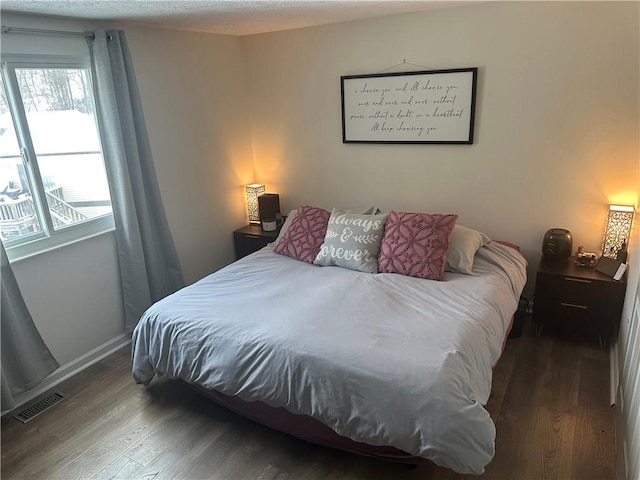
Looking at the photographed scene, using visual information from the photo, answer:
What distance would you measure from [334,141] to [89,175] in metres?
1.84

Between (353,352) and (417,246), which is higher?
(417,246)

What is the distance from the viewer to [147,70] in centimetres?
309

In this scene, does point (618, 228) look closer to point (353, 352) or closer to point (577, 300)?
point (577, 300)

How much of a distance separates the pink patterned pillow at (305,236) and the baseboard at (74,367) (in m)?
1.30

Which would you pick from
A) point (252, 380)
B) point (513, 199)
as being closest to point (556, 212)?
point (513, 199)

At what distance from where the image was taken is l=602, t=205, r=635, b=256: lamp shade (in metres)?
2.73

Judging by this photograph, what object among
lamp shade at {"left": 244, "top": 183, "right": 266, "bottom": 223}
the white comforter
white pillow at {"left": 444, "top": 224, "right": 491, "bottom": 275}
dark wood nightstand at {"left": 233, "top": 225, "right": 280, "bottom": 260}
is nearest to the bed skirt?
the white comforter

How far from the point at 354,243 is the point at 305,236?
1.43 feet

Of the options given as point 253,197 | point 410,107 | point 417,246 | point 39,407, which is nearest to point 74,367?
point 39,407

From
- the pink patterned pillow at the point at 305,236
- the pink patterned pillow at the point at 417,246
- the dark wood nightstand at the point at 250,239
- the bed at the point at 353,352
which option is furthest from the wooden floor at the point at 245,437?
the dark wood nightstand at the point at 250,239

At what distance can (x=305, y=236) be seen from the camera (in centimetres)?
318

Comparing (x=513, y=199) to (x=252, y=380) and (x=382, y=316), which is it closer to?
(x=382, y=316)

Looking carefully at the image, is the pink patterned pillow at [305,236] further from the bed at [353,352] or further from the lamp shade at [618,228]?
the lamp shade at [618,228]

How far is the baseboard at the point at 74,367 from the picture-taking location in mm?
2600
